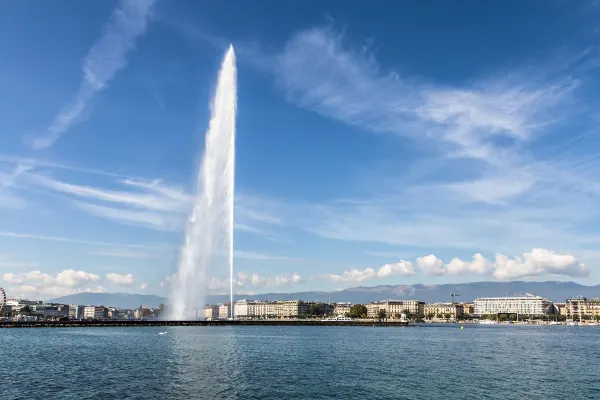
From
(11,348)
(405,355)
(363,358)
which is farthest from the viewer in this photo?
(11,348)

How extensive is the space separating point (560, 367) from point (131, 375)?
45361mm

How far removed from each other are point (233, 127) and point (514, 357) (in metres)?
66.2

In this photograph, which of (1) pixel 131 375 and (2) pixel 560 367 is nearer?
(1) pixel 131 375

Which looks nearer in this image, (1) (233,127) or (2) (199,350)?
(2) (199,350)

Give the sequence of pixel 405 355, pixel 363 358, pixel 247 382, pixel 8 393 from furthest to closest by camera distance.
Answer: pixel 405 355
pixel 363 358
pixel 247 382
pixel 8 393

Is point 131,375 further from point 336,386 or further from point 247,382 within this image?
point 336,386

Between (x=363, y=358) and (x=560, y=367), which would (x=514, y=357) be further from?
(x=363, y=358)

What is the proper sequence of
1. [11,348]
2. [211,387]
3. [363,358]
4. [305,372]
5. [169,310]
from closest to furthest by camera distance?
Answer: [211,387]
[305,372]
[363,358]
[11,348]
[169,310]

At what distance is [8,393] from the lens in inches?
1458

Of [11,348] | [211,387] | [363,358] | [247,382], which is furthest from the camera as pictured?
[11,348]

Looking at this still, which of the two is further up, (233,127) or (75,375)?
(233,127)

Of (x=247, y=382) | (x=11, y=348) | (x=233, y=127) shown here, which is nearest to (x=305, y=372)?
(x=247, y=382)

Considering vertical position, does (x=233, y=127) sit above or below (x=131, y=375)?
above

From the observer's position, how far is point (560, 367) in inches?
2253
